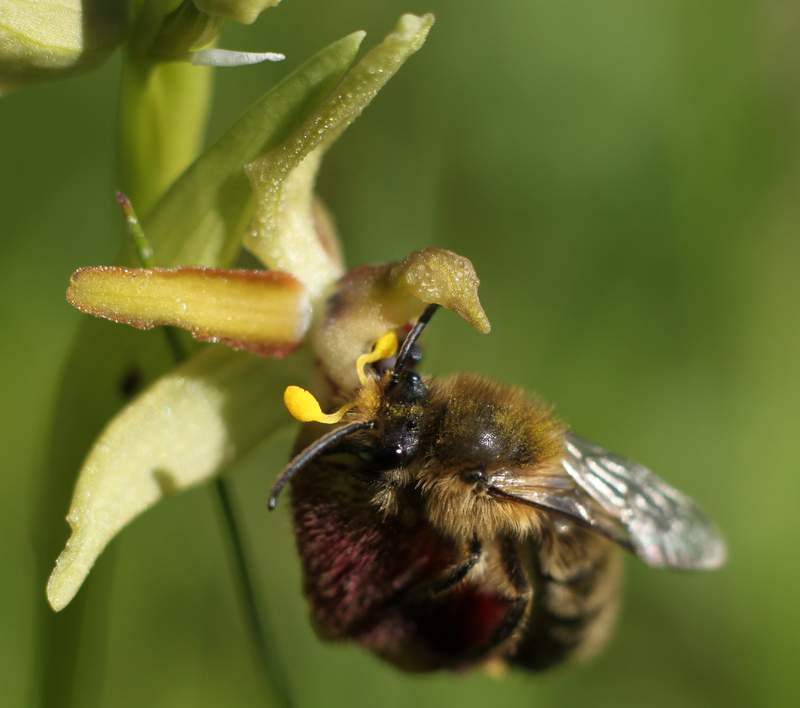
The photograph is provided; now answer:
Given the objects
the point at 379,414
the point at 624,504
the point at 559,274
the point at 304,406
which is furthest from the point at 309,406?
the point at 559,274

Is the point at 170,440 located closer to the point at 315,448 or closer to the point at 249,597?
the point at 315,448

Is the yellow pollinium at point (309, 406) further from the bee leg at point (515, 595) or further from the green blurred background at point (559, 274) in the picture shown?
the green blurred background at point (559, 274)

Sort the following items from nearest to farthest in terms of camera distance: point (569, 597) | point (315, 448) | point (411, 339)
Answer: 1. point (315, 448)
2. point (411, 339)
3. point (569, 597)

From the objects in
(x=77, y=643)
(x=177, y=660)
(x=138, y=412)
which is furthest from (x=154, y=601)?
(x=138, y=412)

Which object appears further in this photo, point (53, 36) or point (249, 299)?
point (249, 299)

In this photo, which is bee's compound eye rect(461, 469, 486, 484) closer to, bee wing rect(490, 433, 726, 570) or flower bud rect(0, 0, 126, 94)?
bee wing rect(490, 433, 726, 570)

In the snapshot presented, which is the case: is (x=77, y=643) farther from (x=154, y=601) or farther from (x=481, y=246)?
(x=481, y=246)

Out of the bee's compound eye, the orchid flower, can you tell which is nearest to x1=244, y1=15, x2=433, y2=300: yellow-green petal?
the orchid flower
